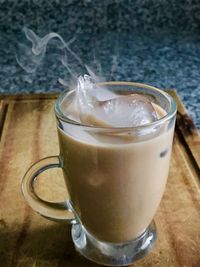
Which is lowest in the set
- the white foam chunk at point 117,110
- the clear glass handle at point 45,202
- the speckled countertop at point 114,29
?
the speckled countertop at point 114,29

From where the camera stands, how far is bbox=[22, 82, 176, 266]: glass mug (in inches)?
19.2

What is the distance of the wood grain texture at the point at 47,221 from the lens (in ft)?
1.77

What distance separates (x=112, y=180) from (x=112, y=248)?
0.10 metres

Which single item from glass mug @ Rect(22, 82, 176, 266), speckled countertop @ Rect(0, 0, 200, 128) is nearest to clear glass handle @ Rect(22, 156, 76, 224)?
glass mug @ Rect(22, 82, 176, 266)

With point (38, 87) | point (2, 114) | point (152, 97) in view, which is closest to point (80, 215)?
point (152, 97)

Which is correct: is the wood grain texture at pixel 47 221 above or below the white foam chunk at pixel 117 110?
below

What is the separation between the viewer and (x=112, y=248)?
56 centimetres

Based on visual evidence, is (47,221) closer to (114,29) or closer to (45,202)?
(45,202)

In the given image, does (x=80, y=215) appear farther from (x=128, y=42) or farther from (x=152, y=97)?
(x=128, y=42)

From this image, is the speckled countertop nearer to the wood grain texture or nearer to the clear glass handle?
the wood grain texture

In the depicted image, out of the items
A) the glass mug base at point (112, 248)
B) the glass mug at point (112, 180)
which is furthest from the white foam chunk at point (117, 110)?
the glass mug base at point (112, 248)

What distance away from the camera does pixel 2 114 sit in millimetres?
834

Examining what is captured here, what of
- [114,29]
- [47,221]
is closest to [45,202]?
[47,221]

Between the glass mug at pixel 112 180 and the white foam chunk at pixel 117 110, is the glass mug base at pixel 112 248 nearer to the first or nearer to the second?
the glass mug at pixel 112 180
